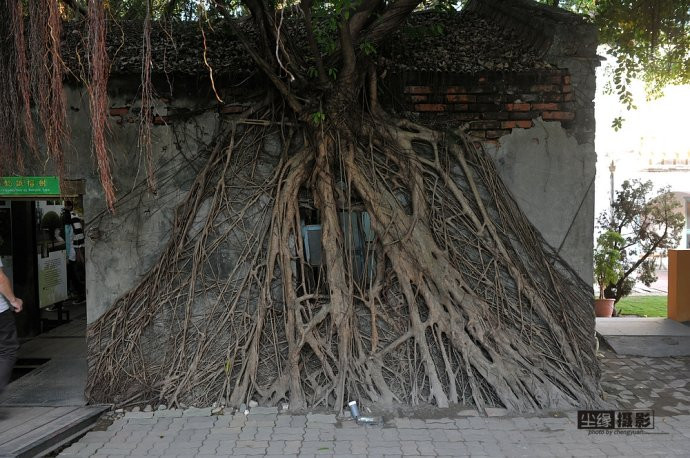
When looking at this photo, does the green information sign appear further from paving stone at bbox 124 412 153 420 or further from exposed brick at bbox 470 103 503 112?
exposed brick at bbox 470 103 503 112

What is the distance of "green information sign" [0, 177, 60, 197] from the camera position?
5359 mm

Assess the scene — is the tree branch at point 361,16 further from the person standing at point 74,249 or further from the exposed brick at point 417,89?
the person standing at point 74,249

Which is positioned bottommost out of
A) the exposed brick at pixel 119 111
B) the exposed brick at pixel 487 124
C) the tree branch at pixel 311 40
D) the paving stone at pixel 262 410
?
the paving stone at pixel 262 410

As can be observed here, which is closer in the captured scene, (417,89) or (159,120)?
(159,120)

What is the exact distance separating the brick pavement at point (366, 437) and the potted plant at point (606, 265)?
18.8 feet

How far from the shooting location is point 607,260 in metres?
10.5

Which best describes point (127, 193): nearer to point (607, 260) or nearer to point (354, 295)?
point (354, 295)

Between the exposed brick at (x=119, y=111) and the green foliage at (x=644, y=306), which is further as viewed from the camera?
the green foliage at (x=644, y=306)

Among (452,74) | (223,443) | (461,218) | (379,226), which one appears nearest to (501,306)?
(461,218)

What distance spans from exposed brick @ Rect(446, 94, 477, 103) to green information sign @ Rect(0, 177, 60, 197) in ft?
12.2

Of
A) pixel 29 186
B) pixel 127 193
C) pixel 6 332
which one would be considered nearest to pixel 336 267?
pixel 127 193

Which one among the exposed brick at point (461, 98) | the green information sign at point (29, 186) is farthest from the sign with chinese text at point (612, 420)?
the green information sign at point (29, 186)

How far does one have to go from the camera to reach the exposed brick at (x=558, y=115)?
5.55 meters

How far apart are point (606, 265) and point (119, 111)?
28.2ft
